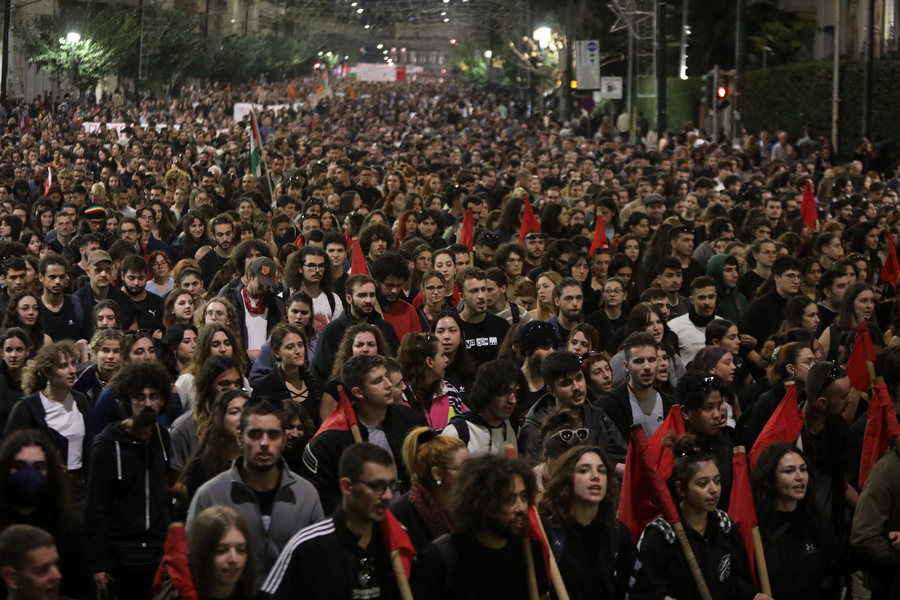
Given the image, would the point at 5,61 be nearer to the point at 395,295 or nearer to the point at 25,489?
the point at 395,295

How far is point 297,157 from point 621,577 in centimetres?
2156

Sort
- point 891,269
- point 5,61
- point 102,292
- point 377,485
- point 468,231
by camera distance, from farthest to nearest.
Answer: point 5,61
point 468,231
point 891,269
point 102,292
point 377,485

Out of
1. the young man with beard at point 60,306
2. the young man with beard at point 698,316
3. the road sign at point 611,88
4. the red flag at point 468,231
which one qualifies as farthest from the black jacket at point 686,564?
the road sign at point 611,88

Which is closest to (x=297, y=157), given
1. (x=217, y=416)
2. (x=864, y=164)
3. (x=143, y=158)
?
(x=143, y=158)

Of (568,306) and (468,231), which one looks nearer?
(568,306)

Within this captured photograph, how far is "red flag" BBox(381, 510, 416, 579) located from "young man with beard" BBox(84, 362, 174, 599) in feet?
5.50

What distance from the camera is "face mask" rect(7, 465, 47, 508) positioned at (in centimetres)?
560

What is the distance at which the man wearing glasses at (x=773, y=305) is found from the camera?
1109 cm

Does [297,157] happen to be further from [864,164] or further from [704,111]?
[704,111]

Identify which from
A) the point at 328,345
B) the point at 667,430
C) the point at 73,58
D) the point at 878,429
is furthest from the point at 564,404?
the point at 73,58

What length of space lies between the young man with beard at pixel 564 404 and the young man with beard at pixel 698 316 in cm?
290

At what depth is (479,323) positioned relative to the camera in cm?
998

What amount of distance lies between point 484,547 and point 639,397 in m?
2.97

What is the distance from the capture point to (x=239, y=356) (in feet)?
27.2
